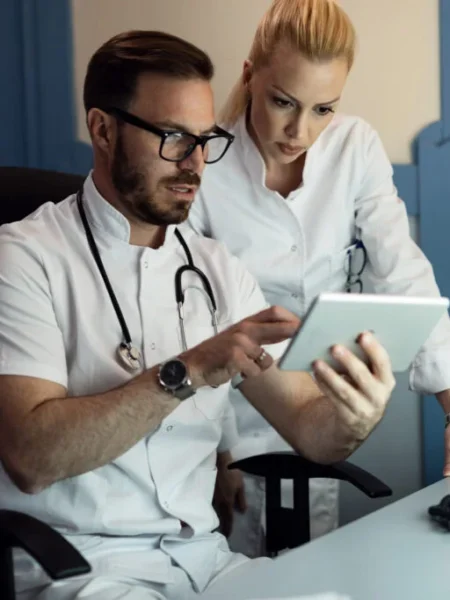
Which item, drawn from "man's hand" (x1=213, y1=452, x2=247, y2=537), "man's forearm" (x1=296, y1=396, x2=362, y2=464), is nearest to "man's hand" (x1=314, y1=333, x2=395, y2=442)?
"man's forearm" (x1=296, y1=396, x2=362, y2=464)

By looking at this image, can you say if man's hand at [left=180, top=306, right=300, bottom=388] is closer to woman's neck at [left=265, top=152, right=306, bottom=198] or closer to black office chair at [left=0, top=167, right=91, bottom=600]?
black office chair at [left=0, top=167, right=91, bottom=600]

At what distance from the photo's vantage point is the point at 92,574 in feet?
4.55

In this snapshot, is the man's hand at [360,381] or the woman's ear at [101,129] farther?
the woman's ear at [101,129]

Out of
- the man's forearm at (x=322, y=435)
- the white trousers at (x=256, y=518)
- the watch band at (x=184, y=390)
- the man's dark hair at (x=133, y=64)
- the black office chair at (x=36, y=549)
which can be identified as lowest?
the white trousers at (x=256, y=518)

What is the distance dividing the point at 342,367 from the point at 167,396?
0.28 metres

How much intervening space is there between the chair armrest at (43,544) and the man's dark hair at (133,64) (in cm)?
74

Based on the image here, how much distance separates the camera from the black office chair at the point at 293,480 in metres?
1.59

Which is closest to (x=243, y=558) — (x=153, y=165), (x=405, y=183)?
(x=153, y=165)

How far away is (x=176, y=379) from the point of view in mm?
1387

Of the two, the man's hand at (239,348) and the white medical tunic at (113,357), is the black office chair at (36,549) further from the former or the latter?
the man's hand at (239,348)

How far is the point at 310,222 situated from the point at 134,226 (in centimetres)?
47

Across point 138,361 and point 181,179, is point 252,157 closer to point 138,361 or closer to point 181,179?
point 181,179

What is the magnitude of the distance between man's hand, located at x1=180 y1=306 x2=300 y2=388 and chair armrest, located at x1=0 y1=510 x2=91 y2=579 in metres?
0.32

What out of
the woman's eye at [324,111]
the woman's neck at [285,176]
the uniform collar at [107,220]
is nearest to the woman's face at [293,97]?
the woman's eye at [324,111]
